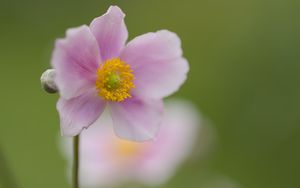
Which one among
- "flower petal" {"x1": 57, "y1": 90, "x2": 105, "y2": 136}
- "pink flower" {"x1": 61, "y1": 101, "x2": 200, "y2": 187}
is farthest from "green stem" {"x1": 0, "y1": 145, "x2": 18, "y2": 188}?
"pink flower" {"x1": 61, "y1": 101, "x2": 200, "y2": 187}

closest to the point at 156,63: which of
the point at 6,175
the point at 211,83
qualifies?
the point at 6,175

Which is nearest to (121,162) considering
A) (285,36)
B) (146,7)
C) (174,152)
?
(174,152)

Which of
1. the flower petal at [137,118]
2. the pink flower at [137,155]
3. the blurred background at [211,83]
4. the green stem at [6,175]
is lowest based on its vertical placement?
the blurred background at [211,83]

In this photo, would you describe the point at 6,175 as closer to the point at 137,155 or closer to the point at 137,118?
the point at 137,118

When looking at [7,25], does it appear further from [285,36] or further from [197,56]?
[285,36]

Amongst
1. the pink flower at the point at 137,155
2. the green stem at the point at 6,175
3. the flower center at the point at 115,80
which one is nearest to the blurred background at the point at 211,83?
the green stem at the point at 6,175

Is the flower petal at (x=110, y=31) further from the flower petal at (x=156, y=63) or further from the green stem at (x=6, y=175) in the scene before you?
the green stem at (x=6, y=175)

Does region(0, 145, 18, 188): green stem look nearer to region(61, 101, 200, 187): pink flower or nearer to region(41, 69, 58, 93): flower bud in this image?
region(41, 69, 58, 93): flower bud
